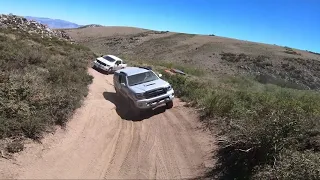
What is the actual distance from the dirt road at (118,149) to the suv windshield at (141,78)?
176 cm

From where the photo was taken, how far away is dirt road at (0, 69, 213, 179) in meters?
8.73

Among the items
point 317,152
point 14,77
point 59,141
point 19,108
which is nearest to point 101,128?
point 59,141

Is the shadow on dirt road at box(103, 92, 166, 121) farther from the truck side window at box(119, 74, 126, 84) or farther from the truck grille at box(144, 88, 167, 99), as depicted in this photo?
the truck side window at box(119, 74, 126, 84)

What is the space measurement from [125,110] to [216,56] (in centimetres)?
4484

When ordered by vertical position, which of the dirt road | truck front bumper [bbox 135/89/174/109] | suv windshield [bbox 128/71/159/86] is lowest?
the dirt road

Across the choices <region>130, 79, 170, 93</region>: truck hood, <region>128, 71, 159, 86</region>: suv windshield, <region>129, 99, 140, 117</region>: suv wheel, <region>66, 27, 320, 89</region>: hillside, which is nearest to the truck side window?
<region>128, 71, 159, 86</region>: suv windshield

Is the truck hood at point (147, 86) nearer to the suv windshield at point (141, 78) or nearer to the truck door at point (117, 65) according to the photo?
the suv windshield at point (141, 78)

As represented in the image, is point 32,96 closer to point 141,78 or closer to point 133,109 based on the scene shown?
point 133,109

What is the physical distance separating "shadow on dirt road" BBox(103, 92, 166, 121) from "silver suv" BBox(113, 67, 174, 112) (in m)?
0.37

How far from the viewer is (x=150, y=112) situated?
49.6 ft

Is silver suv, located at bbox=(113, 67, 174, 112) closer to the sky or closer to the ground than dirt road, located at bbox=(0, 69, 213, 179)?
closer to the sky

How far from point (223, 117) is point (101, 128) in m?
4.83

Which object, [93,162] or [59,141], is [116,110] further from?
[93,162]

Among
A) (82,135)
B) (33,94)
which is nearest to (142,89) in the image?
(82,135)
